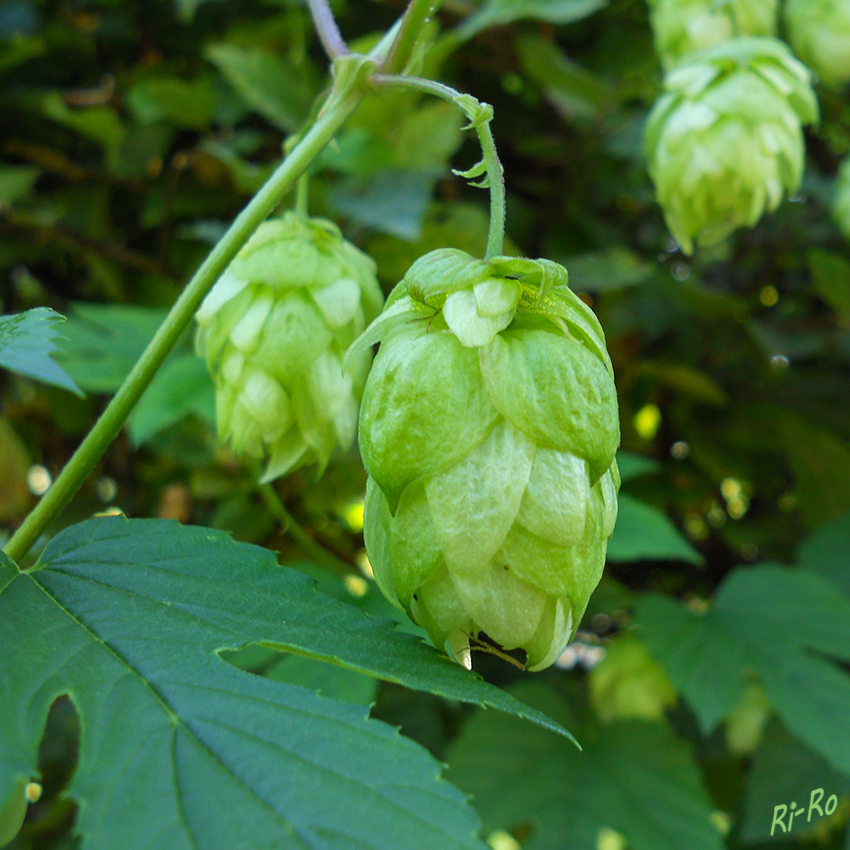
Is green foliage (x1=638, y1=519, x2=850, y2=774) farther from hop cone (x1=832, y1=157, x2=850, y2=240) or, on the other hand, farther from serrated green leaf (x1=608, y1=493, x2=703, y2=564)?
hop cone (x1=832, y1=157, x2=850, y2=240)

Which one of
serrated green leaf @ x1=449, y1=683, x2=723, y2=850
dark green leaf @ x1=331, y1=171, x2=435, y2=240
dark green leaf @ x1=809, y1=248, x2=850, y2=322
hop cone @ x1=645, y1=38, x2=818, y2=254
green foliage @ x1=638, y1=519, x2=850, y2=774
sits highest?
hop cone @ x1=645, y1=38, x2=818, y2=254

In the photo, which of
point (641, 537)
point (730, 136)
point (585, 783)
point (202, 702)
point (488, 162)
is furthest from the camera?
point (585, 783)

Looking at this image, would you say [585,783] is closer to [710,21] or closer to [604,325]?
[604,325]

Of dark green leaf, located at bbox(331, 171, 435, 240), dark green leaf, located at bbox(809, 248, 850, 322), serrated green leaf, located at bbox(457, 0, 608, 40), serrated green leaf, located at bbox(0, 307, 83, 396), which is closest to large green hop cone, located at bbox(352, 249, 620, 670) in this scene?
serrated green leaf, located at bbox(0, 307, 83, 396)

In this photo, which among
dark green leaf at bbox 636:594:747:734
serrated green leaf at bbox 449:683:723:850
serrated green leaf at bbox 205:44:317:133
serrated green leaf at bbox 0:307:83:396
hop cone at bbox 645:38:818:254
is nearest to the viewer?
serrated green leaf at bbox 0:307:83:396

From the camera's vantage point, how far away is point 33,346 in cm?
51

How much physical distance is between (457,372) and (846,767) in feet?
2.90

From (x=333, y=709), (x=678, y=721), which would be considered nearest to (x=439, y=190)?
(x=678, y=721)

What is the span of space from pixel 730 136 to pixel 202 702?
842mm

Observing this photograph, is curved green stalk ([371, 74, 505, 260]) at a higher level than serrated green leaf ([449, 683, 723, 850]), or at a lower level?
higher

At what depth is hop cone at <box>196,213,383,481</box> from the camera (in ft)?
2.12

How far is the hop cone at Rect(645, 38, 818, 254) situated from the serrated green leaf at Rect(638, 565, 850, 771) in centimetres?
58

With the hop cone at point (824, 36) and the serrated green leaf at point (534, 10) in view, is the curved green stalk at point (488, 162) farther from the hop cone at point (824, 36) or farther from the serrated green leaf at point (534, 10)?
the hop cone at point (824, 36)

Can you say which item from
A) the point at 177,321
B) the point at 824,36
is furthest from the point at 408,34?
the point at 824,36
